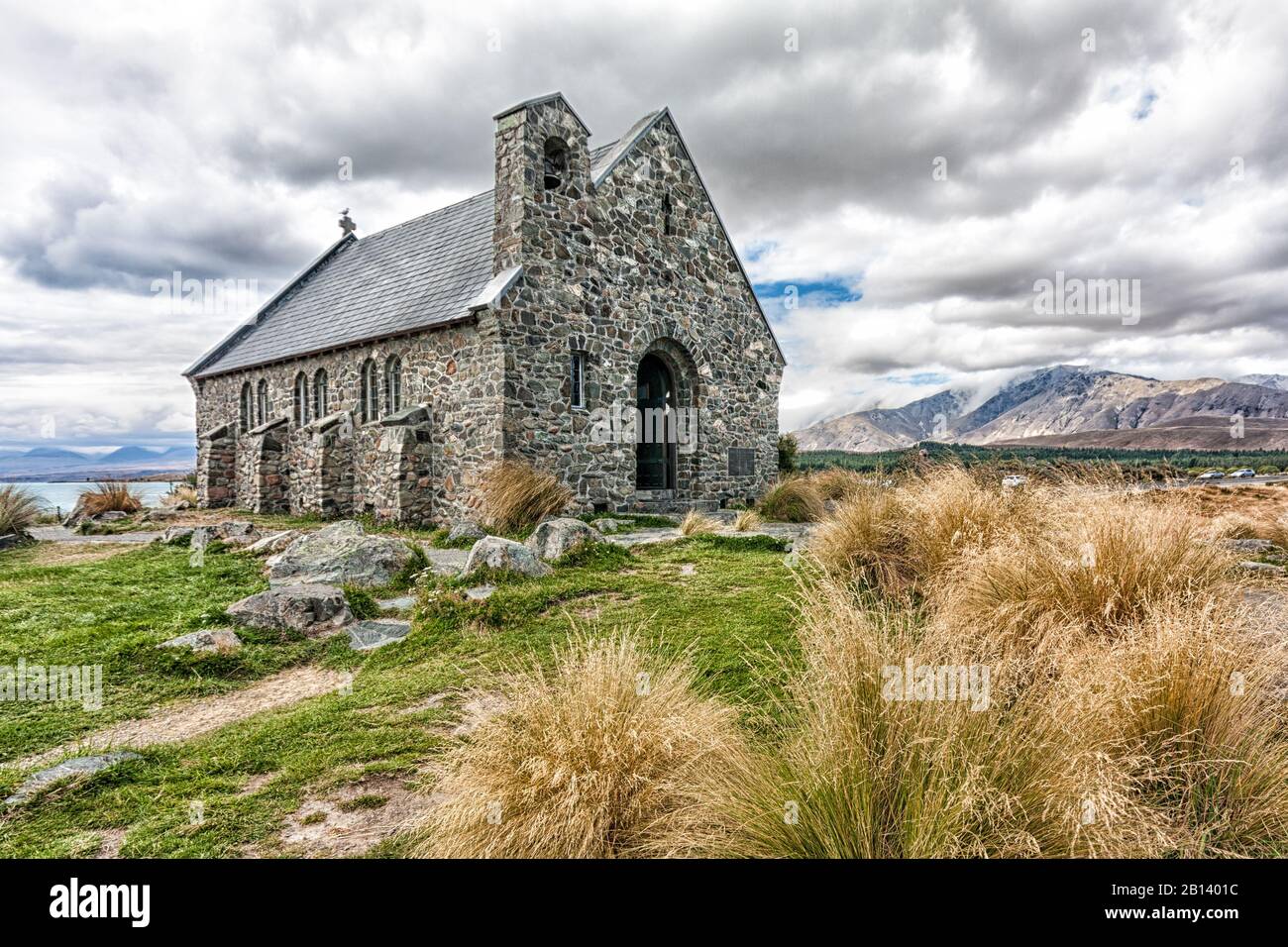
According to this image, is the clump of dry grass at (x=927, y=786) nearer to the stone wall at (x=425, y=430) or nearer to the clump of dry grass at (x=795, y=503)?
the stone wall at (x=425, y=430)

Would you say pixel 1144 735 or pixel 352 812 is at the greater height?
pixel 1144 735

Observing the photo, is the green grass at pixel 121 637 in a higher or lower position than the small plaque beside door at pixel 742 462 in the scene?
lower

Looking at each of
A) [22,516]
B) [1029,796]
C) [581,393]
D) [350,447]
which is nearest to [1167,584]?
[1029,796]

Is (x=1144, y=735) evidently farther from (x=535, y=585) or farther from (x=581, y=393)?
(x=581, y=393)

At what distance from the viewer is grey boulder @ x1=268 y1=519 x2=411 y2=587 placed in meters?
8.10

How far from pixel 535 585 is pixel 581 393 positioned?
7.52 metres

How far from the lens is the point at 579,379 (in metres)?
14.4

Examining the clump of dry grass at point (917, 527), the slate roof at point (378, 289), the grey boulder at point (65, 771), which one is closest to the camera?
the grey boulder at point (65, 771)

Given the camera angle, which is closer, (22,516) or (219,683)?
(219,683)

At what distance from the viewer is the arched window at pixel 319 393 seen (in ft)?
61.2

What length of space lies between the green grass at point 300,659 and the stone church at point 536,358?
199 inches

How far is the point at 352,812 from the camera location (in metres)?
3.11

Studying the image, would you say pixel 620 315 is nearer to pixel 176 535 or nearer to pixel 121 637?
pixel 176 535

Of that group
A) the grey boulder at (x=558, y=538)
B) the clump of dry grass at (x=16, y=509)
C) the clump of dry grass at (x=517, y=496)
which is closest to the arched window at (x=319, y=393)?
the clump of dry grass at (x=16, y=509)
